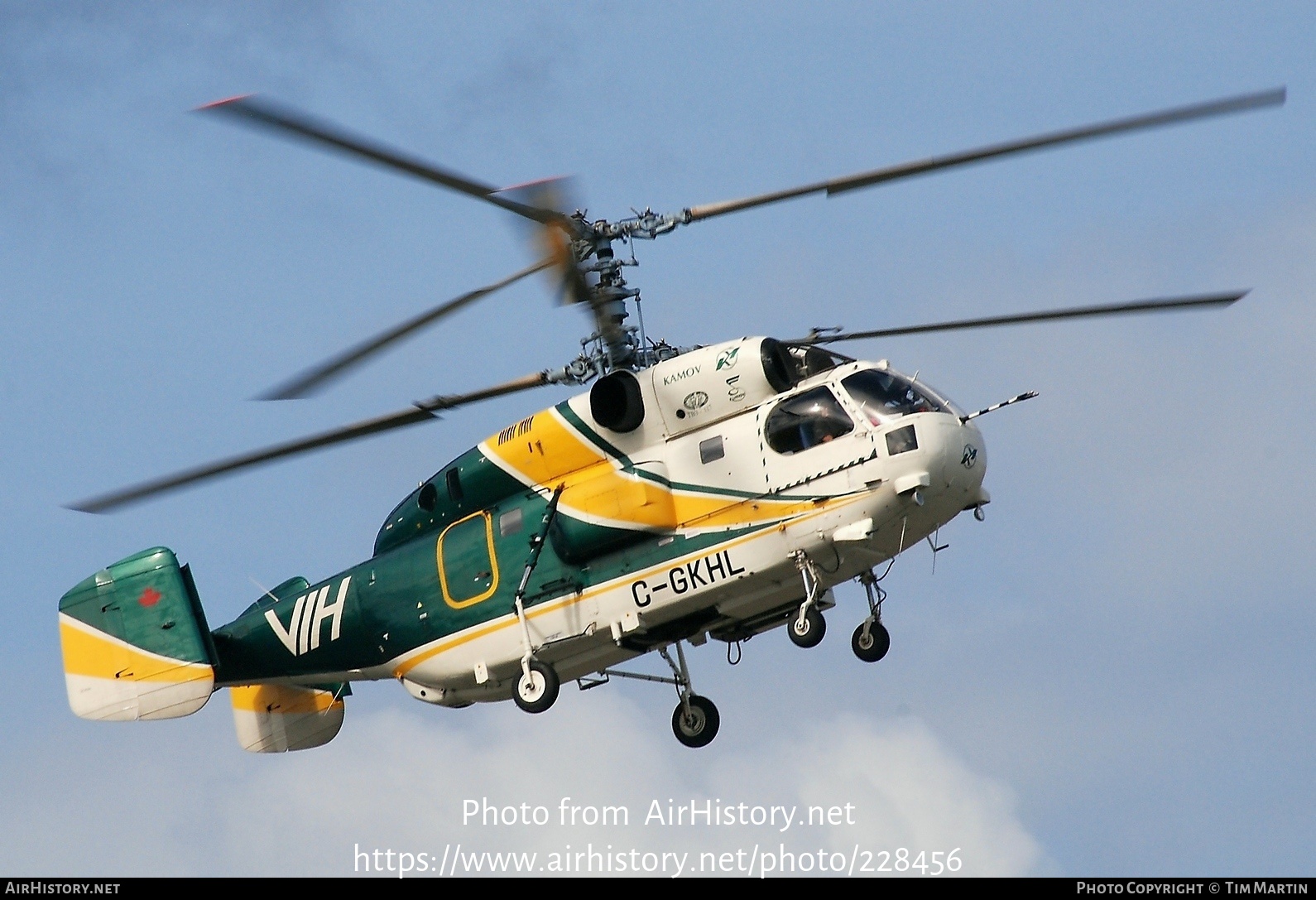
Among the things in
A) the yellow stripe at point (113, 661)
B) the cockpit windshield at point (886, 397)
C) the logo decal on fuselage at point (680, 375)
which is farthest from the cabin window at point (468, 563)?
the cockpit windshield at point (886, 397)

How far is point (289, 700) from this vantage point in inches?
1251

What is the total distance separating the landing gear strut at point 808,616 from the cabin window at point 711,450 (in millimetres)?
1762

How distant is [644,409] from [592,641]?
3.23 metres

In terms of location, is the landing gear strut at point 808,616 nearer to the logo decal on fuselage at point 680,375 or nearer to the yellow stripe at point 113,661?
the logo decal on fuselage at point 680,375

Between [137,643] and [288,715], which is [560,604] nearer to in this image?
[288,715]

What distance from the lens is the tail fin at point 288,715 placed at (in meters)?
31.8

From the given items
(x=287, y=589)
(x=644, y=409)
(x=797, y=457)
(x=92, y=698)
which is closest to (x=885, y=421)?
(x=797, y=457)

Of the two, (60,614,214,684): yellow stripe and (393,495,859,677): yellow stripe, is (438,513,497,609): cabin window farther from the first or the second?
(60,614,214,684): yellow stripe

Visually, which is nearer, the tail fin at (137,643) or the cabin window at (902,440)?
the cabin window at (902,440)

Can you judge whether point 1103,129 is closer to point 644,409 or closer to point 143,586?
point 644,409

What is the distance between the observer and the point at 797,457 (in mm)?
26984

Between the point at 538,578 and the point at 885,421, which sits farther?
the point at 538,578

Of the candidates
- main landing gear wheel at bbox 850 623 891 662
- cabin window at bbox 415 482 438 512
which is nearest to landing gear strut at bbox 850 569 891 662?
main landing gear wheel at bbox 850 623 891 662

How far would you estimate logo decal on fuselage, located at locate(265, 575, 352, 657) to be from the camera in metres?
30.4
